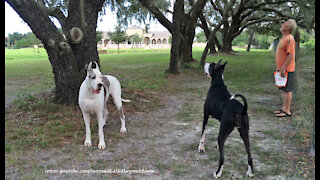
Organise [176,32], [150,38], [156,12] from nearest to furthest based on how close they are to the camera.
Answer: [176,32] → [156,12] → [150,38]

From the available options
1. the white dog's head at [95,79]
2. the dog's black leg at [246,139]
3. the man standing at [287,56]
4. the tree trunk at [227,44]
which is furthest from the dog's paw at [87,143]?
the tree trunk at [227,44]

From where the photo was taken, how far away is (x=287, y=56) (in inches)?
217

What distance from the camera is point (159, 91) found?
30.2 feet

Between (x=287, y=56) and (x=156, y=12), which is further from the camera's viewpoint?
(x=156, y=12)

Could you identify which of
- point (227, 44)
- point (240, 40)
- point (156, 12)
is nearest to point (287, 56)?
point (156, 12)

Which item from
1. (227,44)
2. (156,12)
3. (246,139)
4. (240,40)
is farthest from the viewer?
(240,40)

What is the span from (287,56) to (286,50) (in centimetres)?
13

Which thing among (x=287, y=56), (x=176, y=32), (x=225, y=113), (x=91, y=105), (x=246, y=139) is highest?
(x=176, y=32)

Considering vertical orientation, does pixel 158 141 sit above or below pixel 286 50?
below

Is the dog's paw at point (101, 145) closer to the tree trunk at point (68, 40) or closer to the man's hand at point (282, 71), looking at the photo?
the tree trunk at point (68, 40)

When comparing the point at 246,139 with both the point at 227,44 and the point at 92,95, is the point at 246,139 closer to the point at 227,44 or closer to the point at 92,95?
the point at 92,95
